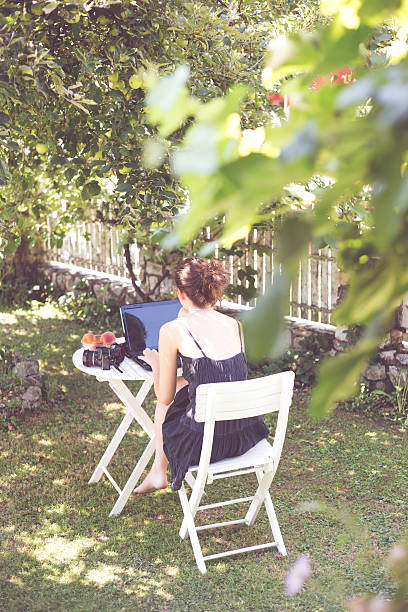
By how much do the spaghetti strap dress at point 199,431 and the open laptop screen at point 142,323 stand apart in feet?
2.82

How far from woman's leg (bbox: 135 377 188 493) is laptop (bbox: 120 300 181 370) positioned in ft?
1.33

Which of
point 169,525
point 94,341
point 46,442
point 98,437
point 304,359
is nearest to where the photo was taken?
point 169,525

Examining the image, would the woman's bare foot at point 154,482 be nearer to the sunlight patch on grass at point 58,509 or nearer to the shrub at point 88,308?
the sunlight patch on grass at point 58,509

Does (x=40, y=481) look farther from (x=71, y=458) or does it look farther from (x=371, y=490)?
(x=371, y=490)

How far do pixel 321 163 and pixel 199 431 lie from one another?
9.87ft

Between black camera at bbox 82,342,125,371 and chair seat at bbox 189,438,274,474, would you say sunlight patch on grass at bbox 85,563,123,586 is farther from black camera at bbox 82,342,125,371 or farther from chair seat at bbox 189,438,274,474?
black camera at bbox 82,342,125,371

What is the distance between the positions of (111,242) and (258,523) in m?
5.96

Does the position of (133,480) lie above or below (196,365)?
below

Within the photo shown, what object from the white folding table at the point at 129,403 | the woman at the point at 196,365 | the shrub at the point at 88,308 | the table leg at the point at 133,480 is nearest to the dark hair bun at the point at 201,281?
the woman at the point at 196,365

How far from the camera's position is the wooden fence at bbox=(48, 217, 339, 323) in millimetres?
6527

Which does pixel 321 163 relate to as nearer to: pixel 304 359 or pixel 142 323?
pixel 142 323

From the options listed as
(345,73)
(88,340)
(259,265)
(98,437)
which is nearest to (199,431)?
(88,340)

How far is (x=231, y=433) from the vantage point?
3.33 m

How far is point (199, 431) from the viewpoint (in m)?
3.29
